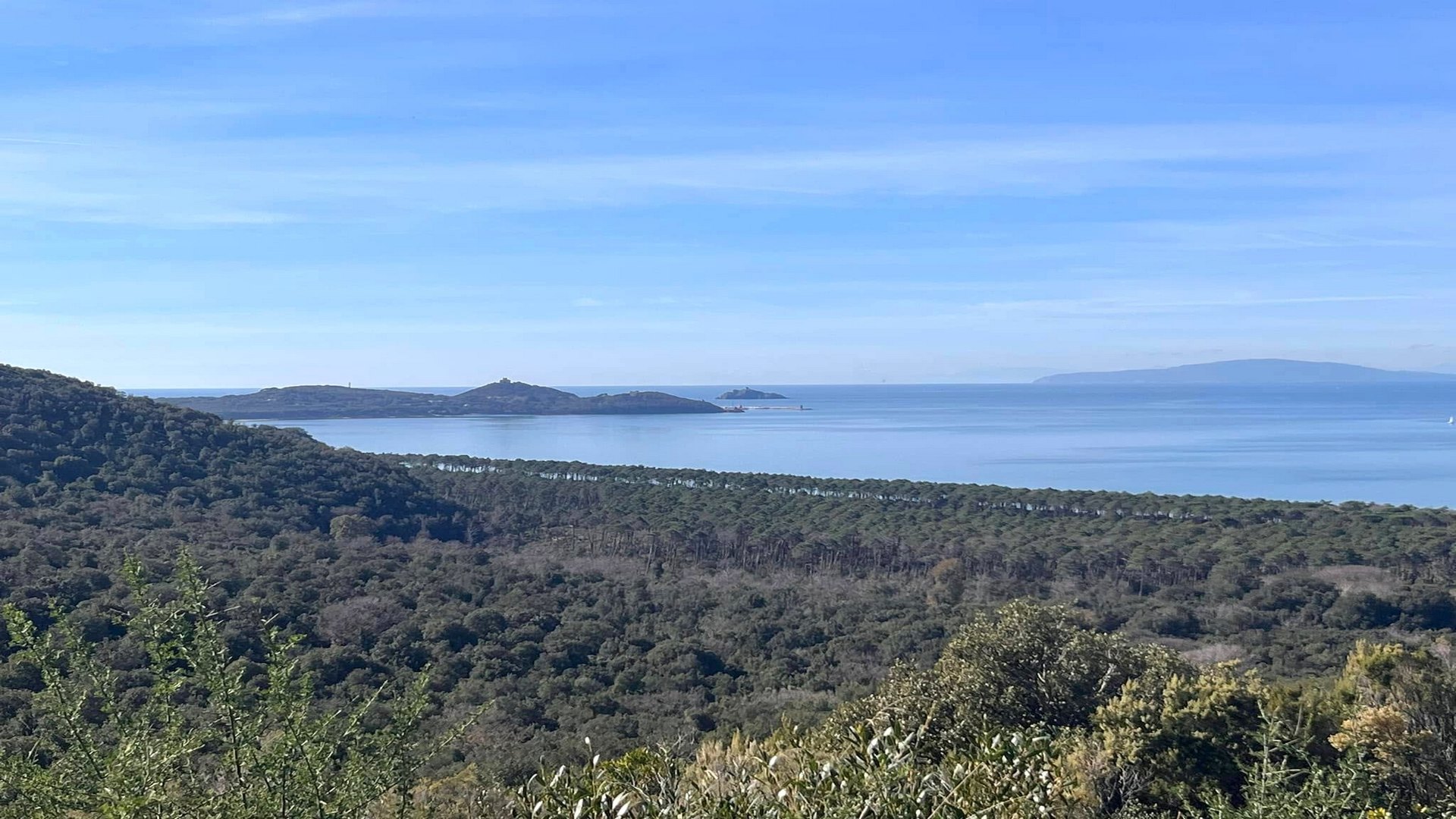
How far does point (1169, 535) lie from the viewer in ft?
94.0

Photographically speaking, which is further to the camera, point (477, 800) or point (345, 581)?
point (345, 581)

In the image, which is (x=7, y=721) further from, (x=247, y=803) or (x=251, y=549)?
(x=251, y=549)

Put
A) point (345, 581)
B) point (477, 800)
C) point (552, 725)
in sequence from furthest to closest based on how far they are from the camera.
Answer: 1. point (345, 581)
2. point (552, 725)
3. point (477, 800)

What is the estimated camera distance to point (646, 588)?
23.1 metres

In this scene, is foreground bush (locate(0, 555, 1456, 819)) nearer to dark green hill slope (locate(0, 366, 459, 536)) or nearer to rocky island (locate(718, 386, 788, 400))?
dark green hill slope (locate(0, 366, 459, 536))

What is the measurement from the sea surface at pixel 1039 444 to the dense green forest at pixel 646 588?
57.9 ft

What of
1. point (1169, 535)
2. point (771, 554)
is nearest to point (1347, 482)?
point (1169, 535)

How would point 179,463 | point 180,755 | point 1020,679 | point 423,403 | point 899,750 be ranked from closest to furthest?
point 180,755 < point 899,750 < point 1020,679 < point 179,463 < point 423,403

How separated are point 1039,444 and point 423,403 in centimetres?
6636

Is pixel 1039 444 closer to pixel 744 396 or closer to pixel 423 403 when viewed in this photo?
pixel 423 403

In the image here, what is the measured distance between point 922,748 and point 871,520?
81.0 ft

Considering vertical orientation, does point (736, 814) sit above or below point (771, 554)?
above

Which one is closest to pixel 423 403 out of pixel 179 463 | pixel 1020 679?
pixel 179 463

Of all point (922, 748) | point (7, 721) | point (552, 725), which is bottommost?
point (552, 725)
